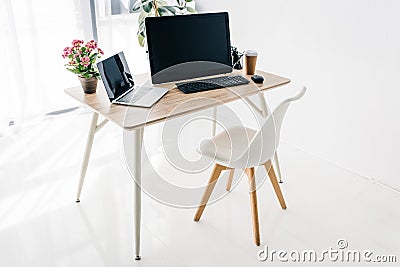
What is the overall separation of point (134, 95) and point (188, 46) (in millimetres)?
441

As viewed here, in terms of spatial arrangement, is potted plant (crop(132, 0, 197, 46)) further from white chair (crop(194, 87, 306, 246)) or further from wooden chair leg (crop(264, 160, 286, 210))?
wooden chair leg (crop(264, 160, 286, 210))

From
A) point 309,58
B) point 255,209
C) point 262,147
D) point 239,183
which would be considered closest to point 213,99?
point 262,147

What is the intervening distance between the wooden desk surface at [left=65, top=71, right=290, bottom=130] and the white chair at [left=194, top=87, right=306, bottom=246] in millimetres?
228

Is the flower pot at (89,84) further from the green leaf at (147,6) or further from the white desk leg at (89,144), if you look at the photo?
the green leaf at (147,6)

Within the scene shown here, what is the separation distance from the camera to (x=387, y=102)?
2303 mm

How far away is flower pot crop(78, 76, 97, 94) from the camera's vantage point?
2.01 metres

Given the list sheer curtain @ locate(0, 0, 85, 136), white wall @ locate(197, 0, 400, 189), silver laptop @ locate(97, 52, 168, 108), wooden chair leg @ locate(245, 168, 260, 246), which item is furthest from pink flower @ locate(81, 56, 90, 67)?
white wall @ locate(197, 0, 400, 189)

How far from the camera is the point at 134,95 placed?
198 centimetres

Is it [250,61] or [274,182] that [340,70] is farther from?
[274,182]

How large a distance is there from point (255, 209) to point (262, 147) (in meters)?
0.34

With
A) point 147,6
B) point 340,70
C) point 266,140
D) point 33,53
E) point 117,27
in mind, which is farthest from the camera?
point 117,27

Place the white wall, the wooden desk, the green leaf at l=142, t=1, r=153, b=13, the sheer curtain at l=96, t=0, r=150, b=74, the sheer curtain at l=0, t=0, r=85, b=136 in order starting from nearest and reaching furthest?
the wooden desk < the white wall < the green leaf at l=142, t=1, r=153, b=13 < the sheer curtain at l=0, t=0, r=85, b=136 < the sheer curtain at l=96, t=0, r=150, b=74

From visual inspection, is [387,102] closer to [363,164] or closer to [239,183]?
[363,164]

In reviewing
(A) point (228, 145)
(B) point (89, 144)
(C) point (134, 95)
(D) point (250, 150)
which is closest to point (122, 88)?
(C) point (134, 95)
